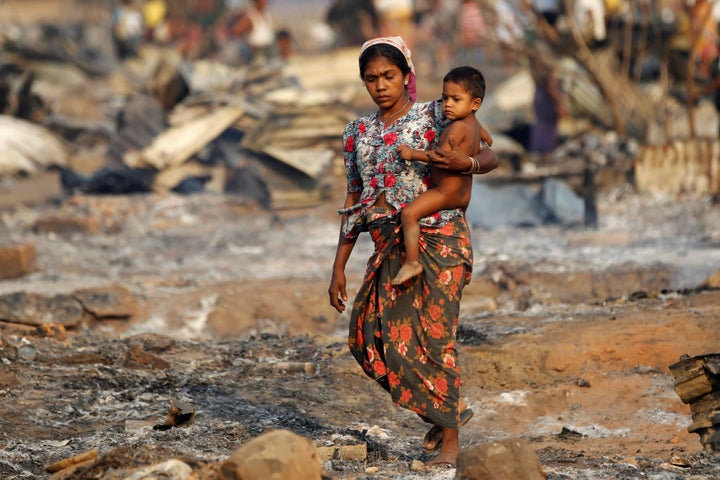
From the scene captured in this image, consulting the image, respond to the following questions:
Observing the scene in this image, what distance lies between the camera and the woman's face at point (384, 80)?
3438mm

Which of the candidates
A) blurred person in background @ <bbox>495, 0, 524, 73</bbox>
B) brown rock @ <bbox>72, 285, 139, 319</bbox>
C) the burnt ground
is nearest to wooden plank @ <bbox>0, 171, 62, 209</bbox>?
the burnt ground

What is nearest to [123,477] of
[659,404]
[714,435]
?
[714,435]

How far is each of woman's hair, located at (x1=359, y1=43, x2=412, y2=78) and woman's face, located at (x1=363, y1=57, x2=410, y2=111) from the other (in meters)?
0.01

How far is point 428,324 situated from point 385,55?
0.99 m

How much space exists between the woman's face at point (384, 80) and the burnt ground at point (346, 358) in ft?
4.47

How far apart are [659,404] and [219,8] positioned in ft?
65.1

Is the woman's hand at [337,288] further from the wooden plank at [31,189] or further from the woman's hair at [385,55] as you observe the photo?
the wooden plank at [31,189]

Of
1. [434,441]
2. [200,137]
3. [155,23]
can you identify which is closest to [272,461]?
[434,441]

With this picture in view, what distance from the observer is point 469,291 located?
7000mm

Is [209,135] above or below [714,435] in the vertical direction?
above

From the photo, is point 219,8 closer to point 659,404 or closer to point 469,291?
point 469,291

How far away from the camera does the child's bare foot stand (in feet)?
11.0

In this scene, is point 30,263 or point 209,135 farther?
point 209,135

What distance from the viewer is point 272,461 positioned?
273 centimetres
